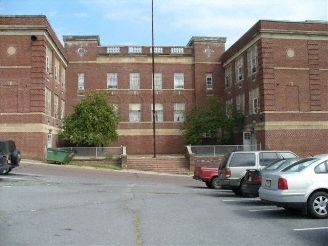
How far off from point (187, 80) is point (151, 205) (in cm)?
3736

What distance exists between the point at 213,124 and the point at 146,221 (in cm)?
3153

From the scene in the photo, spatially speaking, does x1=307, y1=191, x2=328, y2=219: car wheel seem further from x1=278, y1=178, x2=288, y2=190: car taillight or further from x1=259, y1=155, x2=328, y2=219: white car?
x1=278, y1=178, x2=288, y2=190: car taillight

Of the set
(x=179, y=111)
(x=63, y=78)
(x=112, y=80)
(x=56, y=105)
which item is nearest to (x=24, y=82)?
(x=56, y=105)

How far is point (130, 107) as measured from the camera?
49.3m

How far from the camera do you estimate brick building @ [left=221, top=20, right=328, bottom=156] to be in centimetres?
3612

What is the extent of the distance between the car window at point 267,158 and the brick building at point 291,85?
18155 millimetres

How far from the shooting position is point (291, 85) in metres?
36.9

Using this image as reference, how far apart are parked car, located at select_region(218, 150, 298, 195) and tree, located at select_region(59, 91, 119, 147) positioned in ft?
73.1

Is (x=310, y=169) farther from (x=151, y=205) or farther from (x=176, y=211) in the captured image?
(x=151, y=205)

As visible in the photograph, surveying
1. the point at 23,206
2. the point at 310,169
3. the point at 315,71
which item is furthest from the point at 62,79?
the point at 310,169

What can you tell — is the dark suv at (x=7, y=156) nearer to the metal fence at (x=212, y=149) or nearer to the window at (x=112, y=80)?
the metal fence at (x=212, y=149)

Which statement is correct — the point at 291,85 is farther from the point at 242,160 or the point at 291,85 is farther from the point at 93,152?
the point at 242,160

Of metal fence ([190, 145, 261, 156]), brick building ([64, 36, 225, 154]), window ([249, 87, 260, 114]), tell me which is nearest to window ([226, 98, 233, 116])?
brick building ([64, 36, 225, 154])

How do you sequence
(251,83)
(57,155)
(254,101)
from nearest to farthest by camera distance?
(57,155) → (254,101) → (251,83)
